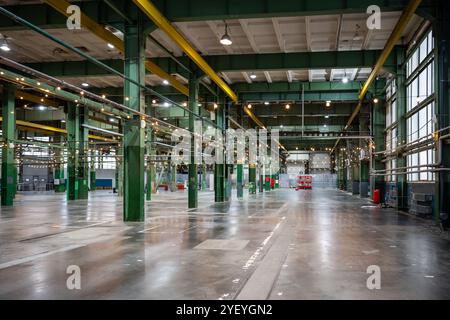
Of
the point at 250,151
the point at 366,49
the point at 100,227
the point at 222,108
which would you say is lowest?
the point at 100,227

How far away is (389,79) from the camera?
2697 centimetres

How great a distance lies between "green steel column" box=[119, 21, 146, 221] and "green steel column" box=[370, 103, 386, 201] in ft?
58.1

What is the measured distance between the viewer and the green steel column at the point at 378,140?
2742cm

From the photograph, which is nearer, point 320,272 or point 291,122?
point 320,272

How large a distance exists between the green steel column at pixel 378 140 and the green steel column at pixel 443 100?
13.0 metres

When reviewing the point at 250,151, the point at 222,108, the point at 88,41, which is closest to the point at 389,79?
the point at 222,108

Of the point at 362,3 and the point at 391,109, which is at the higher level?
the point at 362,3

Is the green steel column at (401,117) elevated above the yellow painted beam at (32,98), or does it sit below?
below

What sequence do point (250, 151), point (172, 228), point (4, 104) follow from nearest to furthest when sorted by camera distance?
point (172, 228) < point (4, 104) < point (250, 151)

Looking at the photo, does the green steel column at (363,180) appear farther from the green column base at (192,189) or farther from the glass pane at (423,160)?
the green column base at (192,189)

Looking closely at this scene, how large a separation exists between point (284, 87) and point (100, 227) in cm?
1782

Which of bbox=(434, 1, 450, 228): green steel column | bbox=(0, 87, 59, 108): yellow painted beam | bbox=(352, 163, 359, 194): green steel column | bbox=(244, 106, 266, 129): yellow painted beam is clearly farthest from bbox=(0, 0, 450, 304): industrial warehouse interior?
bbox=(352, 163, 359, 194): green steel column

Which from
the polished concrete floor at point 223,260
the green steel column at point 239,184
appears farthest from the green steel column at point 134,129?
the green steel column at point 239,184

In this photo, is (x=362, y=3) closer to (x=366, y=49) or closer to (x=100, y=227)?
(x=366, y=49)
